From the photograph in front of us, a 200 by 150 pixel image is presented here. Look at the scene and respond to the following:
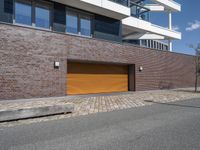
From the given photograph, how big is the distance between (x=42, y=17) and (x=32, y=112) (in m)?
9.26

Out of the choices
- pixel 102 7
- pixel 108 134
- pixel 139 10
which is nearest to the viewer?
pixel 108 134

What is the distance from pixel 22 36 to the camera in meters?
12.3

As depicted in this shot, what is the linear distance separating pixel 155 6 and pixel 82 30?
1479 cm

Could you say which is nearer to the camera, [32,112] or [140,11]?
[32,112]

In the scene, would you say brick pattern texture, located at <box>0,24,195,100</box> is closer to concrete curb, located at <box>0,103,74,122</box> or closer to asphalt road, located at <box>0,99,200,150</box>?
concrete curb, located at <box>0,103,74,122</box>

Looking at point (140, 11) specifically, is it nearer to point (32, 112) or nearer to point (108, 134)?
point (32, 112)

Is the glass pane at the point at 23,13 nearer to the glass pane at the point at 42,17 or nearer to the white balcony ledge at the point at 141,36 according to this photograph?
the glass pane at the point at 42,17

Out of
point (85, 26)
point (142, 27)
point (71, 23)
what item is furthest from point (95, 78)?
point (142, 27)

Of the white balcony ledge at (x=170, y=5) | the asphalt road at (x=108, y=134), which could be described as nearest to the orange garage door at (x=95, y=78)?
the asphalt road at (x=108, y=134)

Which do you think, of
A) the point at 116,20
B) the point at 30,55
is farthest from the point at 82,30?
the point at 30,55

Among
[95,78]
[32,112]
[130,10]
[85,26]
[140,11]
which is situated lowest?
[32,112]

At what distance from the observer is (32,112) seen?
323 inches

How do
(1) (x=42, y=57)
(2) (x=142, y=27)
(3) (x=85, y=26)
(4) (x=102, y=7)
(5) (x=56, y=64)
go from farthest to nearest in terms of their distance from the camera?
(2) (x=142, y=27) → (3) (x=85, y=26) → (4) (x=102, y=7) → (5) (x=56, y=64) → (1) (x=42, y=57)

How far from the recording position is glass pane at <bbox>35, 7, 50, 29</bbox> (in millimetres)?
15172
